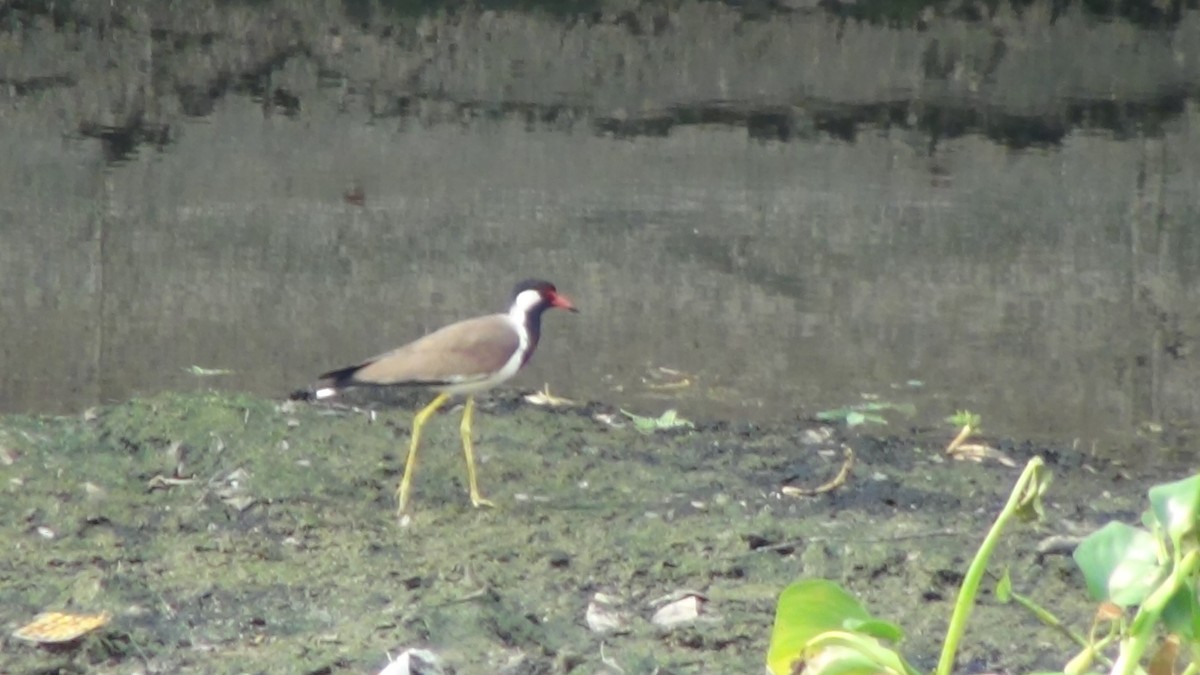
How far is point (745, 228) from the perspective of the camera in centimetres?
660

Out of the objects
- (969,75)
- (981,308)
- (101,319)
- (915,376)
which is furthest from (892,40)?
(101,319)

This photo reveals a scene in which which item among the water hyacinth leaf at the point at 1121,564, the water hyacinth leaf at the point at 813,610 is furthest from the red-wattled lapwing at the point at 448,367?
the water hyacinth leaf at the point at 1121,564

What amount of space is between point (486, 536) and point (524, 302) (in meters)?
1.17

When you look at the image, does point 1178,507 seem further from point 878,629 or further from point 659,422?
point 659,422

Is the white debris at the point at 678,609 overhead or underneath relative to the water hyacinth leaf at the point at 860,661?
underneath

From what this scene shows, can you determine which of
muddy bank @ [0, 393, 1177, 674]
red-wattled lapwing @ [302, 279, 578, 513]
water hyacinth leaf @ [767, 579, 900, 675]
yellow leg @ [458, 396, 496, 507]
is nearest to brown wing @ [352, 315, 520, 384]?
red-wattled lapwing @ [302, 279, 578, 513]

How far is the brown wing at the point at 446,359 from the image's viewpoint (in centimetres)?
438

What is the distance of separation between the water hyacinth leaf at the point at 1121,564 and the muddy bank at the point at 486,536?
3.70 ft

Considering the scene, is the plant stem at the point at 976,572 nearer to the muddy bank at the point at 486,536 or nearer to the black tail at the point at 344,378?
the muddy bank at the point at 486,536

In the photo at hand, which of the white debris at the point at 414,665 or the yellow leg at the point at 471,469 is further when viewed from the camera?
the yellow leg at the point at 471,469

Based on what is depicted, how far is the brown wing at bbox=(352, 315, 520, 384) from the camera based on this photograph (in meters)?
4.38

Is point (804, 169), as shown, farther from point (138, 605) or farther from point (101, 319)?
point (138, 605)

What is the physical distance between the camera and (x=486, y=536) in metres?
3.85

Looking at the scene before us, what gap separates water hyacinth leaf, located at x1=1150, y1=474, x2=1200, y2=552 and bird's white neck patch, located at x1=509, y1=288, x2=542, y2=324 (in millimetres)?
3167
